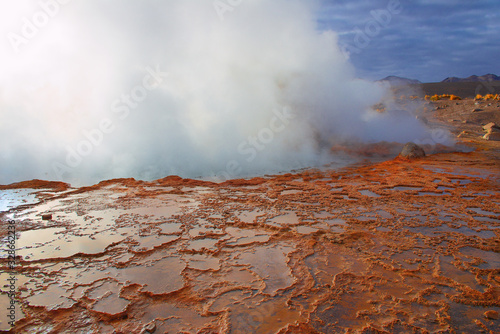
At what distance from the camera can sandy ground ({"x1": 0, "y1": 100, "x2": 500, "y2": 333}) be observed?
Result: 2418mm

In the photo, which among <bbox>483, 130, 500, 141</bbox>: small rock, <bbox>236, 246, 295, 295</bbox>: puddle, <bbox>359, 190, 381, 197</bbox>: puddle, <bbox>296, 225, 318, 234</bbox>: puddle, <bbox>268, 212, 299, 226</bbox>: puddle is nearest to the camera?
<bbox>236, 246, 295, 295</bbox>: puddle

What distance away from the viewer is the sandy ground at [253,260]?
95.2 inches

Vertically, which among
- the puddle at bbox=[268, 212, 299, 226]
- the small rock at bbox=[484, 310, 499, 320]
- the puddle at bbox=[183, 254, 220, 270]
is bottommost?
the small rock at bbox=[484, 310, 499, 320]

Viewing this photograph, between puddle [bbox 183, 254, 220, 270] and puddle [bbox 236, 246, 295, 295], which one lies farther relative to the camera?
puddle [bbox 183, 254, 220, 270]

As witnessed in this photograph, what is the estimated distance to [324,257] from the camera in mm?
3385

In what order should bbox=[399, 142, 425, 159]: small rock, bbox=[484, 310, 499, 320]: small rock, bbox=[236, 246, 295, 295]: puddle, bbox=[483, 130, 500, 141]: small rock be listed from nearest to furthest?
1. bbox=[484, 310, 499, 320]: small rock
2. bbox=[236, 246, 295, 295]: puddle
3. bbox=[399, 142, 425, 159]: small rock
4. bbox=[483, 130, 500, 141]: small rock

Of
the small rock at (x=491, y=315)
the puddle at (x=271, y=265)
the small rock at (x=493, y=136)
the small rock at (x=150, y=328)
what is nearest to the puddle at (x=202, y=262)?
the puddle at (x=271, y=265)

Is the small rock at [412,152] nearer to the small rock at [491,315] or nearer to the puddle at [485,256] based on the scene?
the puddle at [485,256]

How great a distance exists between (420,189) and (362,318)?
466 cm

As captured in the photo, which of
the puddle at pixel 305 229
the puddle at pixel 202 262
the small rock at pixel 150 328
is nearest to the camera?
the small rock at pixel 150 328

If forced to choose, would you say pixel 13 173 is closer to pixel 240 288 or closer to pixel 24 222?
pixel 24 222

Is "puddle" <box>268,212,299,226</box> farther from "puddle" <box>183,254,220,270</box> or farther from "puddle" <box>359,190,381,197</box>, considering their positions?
"puddle" <box>359,190,381,197</box>

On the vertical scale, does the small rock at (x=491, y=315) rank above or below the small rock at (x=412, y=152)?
below

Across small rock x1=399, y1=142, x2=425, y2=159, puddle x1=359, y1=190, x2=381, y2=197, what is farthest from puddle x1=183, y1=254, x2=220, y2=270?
small rock x1=399, y1=142, x2=425, y2=159
